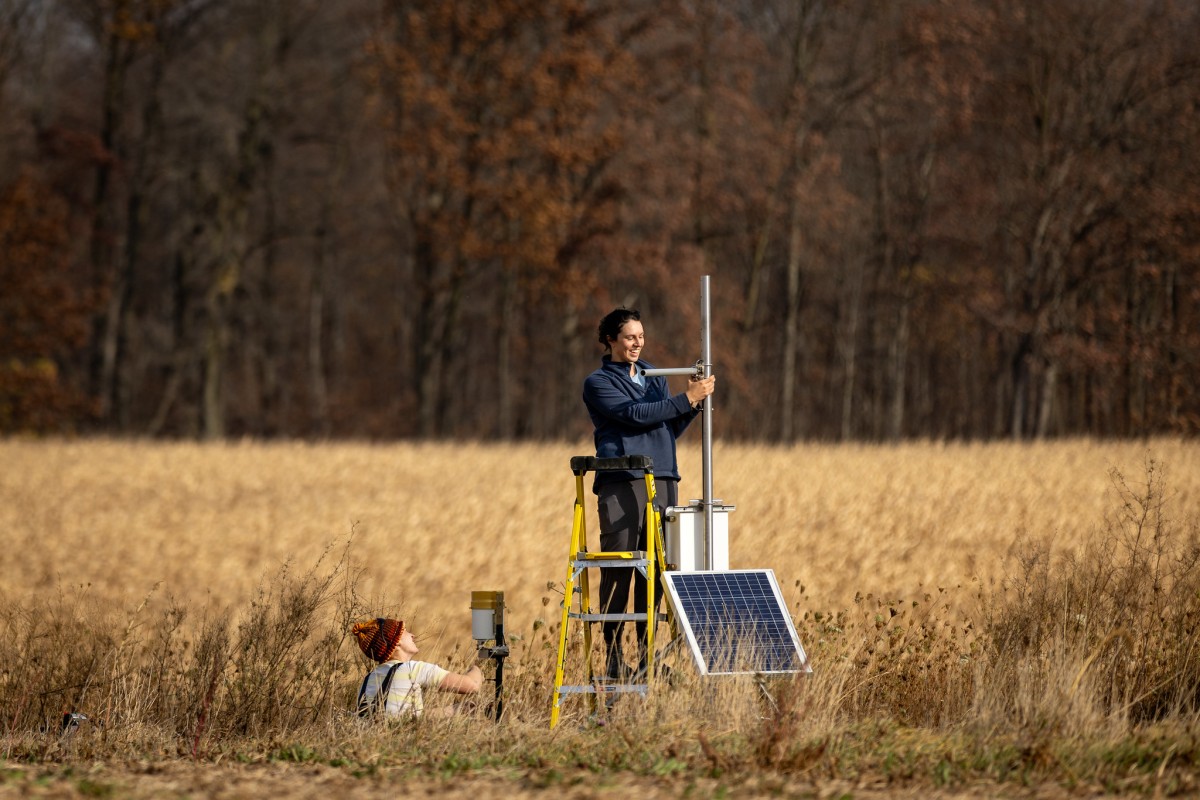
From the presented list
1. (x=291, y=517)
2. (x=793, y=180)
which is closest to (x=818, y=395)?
(x=793, y=180)

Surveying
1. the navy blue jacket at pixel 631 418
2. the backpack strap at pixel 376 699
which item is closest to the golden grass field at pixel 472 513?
the backpack strap at pixel 376 699

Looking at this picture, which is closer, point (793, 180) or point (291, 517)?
point (291, 517)

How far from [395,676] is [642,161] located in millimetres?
28919

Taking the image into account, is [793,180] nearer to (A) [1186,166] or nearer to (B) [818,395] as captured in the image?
(A) [1186,166]

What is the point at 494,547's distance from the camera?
17078mm

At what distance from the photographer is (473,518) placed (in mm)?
19047

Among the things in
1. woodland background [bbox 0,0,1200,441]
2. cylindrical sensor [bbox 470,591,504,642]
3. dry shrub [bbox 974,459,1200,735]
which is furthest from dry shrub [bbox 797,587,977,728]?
woodland background [bbox 0,0,1200,441]

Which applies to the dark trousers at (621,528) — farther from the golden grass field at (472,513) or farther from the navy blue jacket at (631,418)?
the golden grass field at (472,513)

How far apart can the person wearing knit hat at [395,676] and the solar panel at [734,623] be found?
129cm

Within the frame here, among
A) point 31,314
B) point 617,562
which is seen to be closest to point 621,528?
point 617,562

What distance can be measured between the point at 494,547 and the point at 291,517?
4.60m

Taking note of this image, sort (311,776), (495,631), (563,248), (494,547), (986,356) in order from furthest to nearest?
(986,356), (563,248), (494,547), (495,631), (311,776)

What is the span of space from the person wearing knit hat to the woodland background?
81.9ft

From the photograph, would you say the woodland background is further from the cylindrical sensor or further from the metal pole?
the cylindrical sensor
